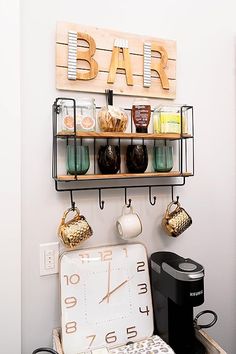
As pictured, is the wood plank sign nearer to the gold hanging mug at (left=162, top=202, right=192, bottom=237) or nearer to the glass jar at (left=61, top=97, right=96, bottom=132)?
the glass jar at (left=61, top=97, right=96, bottom=132)

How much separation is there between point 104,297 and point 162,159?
0.61 metres

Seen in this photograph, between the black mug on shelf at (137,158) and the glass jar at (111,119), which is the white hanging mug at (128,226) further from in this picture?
the glass jar at (111,119)

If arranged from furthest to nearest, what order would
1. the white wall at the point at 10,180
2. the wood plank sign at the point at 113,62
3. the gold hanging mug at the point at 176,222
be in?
the gold hanging mug at the point at 176,222
the wood plank sign at the point at 113,62
the white wall at the point at 10,180

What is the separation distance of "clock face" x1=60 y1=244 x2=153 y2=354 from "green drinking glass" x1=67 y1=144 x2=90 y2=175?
0.33m

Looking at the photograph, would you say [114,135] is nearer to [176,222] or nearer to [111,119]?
[111,119]

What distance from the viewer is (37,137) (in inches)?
42.0

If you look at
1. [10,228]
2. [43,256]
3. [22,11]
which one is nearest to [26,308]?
[43,256]

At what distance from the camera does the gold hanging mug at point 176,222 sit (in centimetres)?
118

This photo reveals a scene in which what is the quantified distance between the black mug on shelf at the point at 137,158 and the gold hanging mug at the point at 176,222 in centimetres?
24

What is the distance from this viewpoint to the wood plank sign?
3.54 feet

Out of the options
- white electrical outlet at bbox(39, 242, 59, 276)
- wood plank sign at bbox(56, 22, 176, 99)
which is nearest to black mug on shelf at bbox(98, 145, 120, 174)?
wood plank sign at bbox(56, 22, 176, 99)

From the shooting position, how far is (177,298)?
1.01 metres

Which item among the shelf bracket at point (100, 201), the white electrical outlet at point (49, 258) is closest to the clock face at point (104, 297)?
the white electrical outlet at point (49, 258)

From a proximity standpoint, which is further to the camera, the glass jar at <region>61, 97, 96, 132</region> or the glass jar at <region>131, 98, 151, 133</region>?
the glass jar at <region>131, 98, 151, 133</region>
